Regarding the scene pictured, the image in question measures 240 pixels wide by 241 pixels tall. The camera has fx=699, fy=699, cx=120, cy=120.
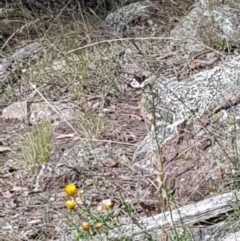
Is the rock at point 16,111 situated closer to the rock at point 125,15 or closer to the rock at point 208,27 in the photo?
the rock at point 208,27

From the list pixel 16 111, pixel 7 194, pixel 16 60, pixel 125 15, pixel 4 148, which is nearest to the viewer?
pixel 7 194

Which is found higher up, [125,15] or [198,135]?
[198,135]

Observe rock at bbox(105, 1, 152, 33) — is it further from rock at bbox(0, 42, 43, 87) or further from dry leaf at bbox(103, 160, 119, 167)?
dry leaf at bbox(103, 160, 119, 167)

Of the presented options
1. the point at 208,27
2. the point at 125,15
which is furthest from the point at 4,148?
the point at 125,15

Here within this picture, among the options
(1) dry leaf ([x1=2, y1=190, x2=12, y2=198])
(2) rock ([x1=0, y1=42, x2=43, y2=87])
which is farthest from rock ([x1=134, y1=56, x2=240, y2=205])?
(2) rock ([x1=0, y1=42, x2=43, y2=87])

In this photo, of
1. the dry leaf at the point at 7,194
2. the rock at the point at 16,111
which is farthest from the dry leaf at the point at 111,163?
the rock at the point at 16,111

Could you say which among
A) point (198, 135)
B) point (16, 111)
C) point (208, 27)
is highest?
point (198, 135)

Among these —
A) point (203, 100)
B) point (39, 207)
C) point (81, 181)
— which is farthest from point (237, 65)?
point (39, 207)

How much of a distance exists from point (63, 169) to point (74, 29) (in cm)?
189

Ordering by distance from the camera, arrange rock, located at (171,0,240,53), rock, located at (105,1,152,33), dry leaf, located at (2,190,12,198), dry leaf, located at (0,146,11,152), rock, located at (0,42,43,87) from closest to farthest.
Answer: dry leaf, located at (2,190,12,198) < dry leaf, located at (0,146,11,152) < rock, located at (171,0,240,53) < rock, located at (0,42,43,87) < rock, located at (105,1,152,33)

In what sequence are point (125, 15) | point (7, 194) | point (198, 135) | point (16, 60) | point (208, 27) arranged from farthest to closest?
point (125, 15) → point (16, 60) → point (208, 27) → point (7, 194) → point (198, 135)

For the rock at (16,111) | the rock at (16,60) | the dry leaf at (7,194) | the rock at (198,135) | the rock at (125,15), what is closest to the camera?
the rock at (198,135)

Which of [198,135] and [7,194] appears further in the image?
[7,194]

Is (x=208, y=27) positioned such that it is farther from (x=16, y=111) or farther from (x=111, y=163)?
(x=111, y=163)
